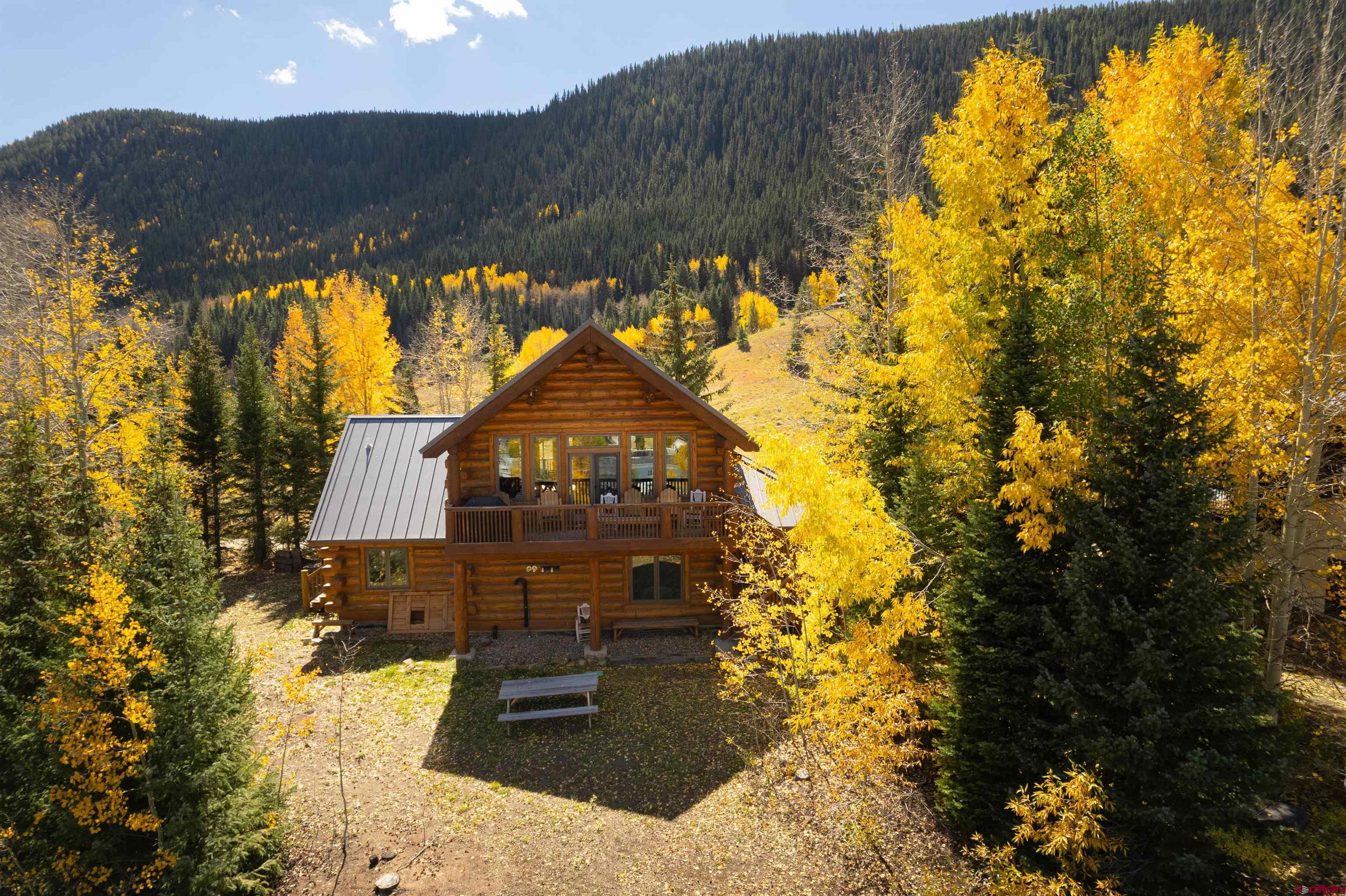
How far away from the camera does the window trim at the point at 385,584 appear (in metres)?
19.8

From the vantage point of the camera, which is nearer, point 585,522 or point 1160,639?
point 1160,639

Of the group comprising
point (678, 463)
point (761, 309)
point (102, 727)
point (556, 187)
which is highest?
point (556, 187)

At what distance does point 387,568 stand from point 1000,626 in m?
17.7

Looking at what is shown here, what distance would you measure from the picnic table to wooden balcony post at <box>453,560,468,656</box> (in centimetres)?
339

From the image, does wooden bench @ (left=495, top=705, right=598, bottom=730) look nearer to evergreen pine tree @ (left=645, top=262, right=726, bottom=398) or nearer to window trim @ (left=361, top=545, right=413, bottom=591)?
window trim @ (left=361, top=545, right=413, bottom=591)

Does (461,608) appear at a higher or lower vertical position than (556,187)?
lower

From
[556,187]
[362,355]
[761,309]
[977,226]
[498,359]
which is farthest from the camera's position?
[556,187]

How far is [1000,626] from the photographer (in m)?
9.69

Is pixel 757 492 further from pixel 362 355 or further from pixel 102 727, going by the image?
pixel 362 355

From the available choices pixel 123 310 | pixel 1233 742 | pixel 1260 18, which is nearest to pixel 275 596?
pixel 123 310

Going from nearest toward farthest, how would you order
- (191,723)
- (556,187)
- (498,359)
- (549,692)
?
(191,723), (549,692), (498,359), (556,187)

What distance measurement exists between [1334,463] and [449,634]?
2570 centimetres

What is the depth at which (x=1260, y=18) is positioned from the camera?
32.8 ft

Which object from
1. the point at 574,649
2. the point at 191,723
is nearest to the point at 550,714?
the point at 574,649
